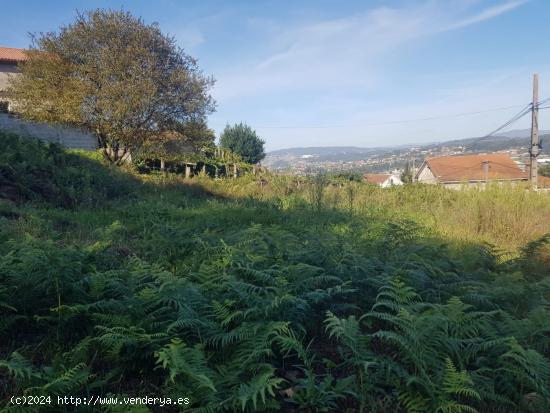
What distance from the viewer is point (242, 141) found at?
44.0 metres

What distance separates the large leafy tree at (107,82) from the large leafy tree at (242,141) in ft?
81.7

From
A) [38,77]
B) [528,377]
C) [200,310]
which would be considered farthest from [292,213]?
[38,77]

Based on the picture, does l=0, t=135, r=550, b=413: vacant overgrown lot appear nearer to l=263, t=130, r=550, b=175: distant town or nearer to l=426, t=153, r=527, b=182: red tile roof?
l=263, t=130, r=550, b=175: distant town

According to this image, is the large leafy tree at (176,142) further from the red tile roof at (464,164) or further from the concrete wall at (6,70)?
the red tile roof at (464,164)

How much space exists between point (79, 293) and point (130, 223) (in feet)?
12.6

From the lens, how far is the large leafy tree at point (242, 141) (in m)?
43.8

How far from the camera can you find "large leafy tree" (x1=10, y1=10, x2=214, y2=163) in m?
17.2

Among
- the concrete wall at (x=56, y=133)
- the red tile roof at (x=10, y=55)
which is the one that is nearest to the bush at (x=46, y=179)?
the concrete wall at (x=56, y=133)

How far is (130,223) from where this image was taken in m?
6.58

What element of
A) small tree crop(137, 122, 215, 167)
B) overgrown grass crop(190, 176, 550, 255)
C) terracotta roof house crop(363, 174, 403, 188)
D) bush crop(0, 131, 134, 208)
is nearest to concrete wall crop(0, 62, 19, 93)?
small tree crop(137, 122, 215, 167)

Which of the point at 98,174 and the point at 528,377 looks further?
the point at 98,174

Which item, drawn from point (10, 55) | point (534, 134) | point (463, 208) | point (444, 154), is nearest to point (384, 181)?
point (444, 154)

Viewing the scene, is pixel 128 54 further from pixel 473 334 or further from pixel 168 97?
pixel 473 334

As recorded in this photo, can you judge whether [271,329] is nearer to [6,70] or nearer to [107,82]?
[107,82]
